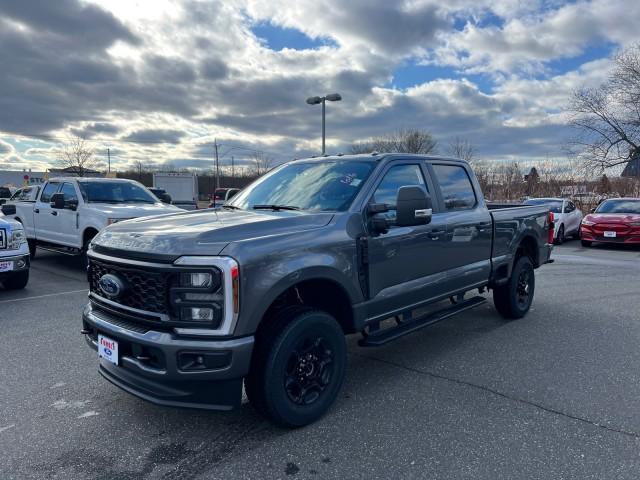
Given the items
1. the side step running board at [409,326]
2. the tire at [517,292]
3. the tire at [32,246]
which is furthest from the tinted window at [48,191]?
the tire at [517,292]

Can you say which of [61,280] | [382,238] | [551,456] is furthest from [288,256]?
[61,280]

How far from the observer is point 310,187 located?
4141 millimetres

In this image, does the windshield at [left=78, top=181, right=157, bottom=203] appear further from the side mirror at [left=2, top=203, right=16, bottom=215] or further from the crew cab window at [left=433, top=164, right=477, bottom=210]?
the crew cab window at [left=433, top=164, right=477, bottom=210]

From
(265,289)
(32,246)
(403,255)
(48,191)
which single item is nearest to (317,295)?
(265,289)

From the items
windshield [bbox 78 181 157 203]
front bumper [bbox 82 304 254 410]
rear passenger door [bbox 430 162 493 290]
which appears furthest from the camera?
windshield [bbox 78 181 157 203]

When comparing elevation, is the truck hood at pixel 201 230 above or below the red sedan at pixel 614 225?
above

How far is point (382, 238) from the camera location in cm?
380

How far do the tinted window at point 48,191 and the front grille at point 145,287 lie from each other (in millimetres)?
7920

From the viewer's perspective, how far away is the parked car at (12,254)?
7195 mm

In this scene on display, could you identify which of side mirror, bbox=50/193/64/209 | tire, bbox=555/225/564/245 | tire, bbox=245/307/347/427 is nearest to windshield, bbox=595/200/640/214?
A: tire, bbox=555/225/564/245

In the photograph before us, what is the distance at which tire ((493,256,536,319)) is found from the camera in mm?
5855

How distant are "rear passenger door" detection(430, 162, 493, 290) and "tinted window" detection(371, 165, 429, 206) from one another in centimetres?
29

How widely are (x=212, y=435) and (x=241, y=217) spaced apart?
5.07 feet

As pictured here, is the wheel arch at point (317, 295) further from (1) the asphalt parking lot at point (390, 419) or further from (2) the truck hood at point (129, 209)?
(2) the truck hood at point (129, 209)
